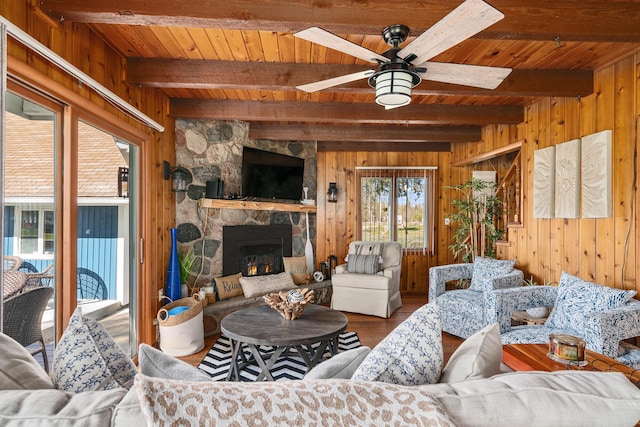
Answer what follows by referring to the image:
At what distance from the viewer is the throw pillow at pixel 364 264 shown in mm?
4625

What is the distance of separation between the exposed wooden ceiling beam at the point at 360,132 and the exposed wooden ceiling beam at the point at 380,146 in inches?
27.5

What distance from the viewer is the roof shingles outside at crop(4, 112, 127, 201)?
5.96ft

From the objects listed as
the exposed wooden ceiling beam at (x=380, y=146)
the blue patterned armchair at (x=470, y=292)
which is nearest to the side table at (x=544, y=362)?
the blue patterned armchair at (x=470, y=292)

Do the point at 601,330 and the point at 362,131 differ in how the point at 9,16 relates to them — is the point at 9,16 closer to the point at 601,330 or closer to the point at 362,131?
the point at 601,330

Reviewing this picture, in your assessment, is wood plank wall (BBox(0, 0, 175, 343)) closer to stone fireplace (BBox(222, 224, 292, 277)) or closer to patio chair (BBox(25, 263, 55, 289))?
stone fireplace (BBox(222, 224, 292, 277))

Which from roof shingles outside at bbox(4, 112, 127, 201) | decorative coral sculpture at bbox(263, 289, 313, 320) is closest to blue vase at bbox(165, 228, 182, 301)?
roof shingles outside at bbox(4, 112, 127, 201)

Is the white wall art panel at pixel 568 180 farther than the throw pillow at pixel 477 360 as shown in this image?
Yes

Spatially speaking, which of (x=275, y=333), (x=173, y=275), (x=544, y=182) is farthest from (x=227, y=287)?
(x=544, y=182)

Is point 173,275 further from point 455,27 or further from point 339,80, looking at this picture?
point 455,27

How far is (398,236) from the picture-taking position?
5910 millimetres

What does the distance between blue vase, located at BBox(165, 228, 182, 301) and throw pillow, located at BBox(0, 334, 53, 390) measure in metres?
2.71

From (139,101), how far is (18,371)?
2.65 m

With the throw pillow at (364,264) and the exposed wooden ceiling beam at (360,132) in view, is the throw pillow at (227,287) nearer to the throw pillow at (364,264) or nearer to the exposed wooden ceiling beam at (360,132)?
the throw pillow at (364,264)

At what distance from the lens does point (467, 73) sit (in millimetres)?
1972
